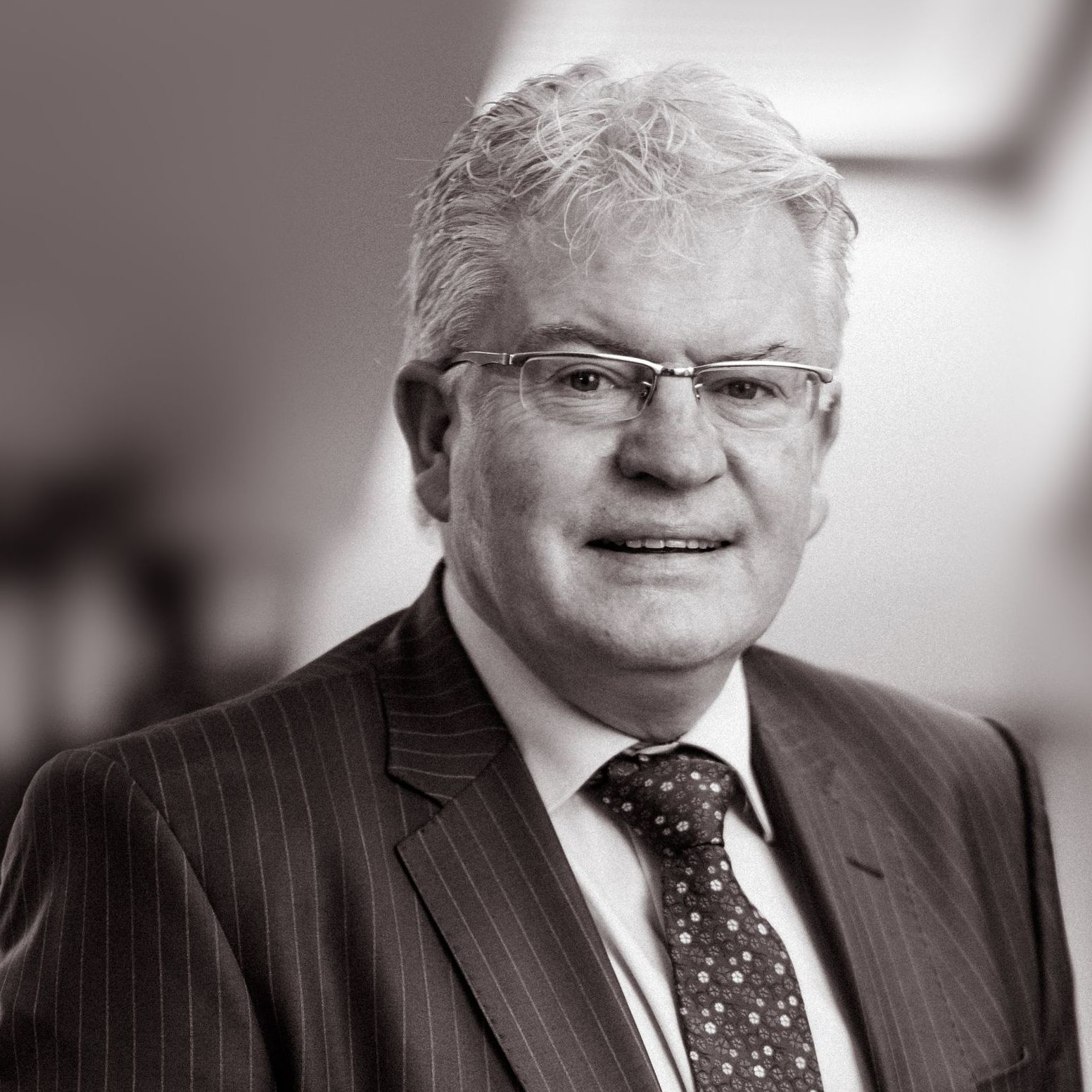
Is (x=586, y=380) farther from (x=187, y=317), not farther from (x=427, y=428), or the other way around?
(x=187, y=317)

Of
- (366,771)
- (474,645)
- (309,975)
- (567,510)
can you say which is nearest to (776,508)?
(567,510)

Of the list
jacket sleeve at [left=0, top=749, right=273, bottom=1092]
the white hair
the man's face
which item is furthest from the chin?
jacket sleeve at [left=0, top=749, right=273, bottom=1092]

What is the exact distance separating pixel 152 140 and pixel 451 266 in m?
0.63

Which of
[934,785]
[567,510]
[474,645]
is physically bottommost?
[934,785]

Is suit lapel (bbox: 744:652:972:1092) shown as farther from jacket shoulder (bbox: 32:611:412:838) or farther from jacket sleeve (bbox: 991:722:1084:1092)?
jacket shoulder (bbox: 32:611:412:838)

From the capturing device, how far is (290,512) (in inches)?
82.9

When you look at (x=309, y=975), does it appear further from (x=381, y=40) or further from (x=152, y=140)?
(x=381, y=40)

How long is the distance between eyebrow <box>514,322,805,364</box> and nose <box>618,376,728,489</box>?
52 millimetres

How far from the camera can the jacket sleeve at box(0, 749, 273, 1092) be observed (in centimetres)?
134

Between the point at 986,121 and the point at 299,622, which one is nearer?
the point at 299,622

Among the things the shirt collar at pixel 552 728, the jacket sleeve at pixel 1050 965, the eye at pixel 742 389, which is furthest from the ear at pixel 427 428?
the jacket sleeve at pixel 1050 965

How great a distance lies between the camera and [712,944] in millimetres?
1545

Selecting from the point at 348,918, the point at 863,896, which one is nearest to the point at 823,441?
the point at 863,896

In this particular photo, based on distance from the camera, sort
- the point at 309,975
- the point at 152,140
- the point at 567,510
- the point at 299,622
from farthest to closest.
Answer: the point at 299,622 → the point at 152,140 → the point at 567,510 → the point at 309,975
